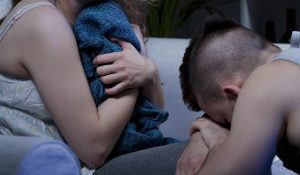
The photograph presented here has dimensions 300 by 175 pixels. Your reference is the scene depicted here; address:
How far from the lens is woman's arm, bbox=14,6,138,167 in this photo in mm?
1104

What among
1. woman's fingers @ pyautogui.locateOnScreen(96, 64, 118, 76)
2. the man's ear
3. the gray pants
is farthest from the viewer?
woman's fingers @ pyautogui.locateOnScreen(96, 64, 118, 76)

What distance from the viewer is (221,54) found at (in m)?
0.96

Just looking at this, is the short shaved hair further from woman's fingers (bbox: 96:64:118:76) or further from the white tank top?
the white tank top

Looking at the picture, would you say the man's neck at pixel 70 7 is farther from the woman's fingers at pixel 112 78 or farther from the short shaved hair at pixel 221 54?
the short shaved hair at pixel 221 54

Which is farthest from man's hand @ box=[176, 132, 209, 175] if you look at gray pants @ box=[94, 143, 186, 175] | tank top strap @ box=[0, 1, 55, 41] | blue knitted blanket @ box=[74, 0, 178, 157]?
tank top strap @ box=[0, 1, 55, 41]

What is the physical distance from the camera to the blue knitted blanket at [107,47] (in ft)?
3.89

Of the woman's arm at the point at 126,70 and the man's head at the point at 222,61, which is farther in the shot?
the woman's arm at the point at 126,70

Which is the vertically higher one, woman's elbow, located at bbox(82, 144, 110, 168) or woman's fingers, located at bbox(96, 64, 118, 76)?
woman's fingers, located at bbox(96, 64, 118, 76)

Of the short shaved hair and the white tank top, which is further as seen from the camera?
the white tank top

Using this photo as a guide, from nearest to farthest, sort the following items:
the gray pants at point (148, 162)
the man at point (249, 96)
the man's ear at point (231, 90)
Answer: the man at point (249, 96), the man's ear at point (231, 90), the gray pants at point (148, 162)

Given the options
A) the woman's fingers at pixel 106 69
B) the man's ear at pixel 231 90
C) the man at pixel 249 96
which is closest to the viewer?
the man at pixel 249 96

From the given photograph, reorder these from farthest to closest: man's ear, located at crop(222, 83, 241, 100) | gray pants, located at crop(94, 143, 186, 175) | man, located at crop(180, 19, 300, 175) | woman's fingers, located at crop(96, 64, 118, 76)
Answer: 1. woman's fingers, located at crop(96, 64, 118, 76)
2. gray pants, located at crop(94, 143, 186, 175)
3. man's ear, located at crop(222, 83, 241, 100)
4. man, located at crop(180, 19, 300, 175)

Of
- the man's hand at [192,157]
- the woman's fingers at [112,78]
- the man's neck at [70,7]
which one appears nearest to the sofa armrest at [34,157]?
the man's hand at [192,157]

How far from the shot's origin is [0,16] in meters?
1.29
